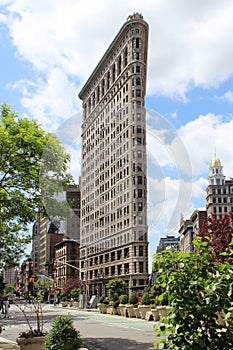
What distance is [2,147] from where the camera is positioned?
19.8 metres

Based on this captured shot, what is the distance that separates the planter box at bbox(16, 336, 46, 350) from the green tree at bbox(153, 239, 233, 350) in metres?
6.81

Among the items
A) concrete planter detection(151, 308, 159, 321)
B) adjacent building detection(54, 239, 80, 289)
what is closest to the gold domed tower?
adjacent building detection(54, 239, 80, 289)

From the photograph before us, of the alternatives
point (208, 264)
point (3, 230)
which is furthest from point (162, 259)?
point (3, 230)

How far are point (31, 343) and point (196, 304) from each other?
24.4 feet

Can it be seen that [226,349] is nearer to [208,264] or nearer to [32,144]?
[208,264]

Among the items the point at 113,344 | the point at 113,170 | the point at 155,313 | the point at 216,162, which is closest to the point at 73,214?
the point at 113,170

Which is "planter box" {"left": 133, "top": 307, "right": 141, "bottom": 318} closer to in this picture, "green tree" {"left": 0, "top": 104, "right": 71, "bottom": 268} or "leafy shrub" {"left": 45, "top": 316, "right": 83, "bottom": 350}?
"green tree" {"left": 0, "top": 104, "right": 71, "bottom": 268}

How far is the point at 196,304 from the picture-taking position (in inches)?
199

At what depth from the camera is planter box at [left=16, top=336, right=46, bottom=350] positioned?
36.7 ft

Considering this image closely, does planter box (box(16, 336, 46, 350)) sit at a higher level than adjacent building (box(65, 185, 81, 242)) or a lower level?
lower

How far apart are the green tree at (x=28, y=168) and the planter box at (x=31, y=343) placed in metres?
7.06

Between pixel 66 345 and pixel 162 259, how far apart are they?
4925 millimetres

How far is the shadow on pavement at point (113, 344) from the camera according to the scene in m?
15.6

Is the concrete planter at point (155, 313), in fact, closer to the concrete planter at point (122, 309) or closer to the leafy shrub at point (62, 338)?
the concrete planter at point (122, 309)
